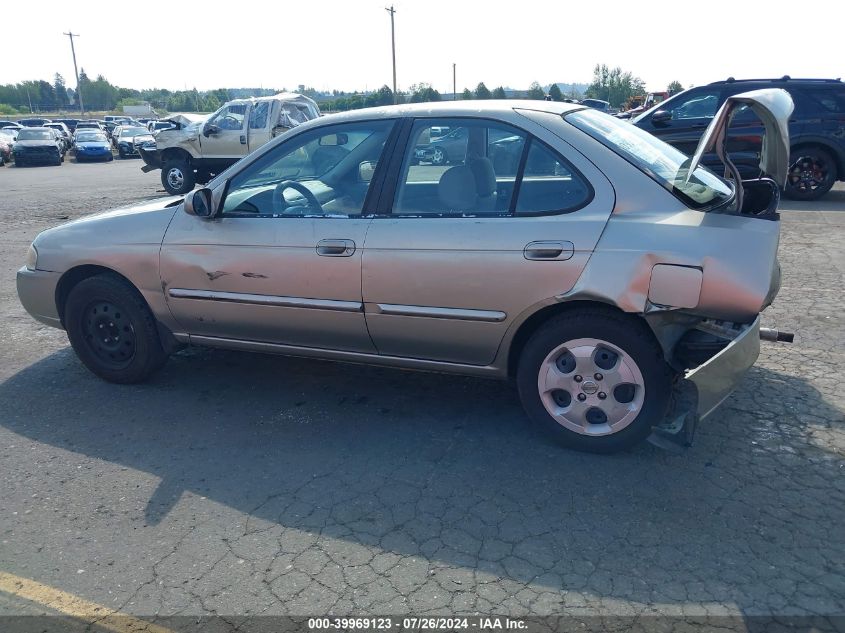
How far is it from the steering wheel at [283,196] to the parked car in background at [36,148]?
29.1 metres

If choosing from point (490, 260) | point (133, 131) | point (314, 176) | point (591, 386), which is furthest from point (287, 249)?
point (133, 131)

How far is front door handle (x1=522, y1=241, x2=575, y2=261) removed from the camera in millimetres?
3547

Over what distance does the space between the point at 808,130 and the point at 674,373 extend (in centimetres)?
961

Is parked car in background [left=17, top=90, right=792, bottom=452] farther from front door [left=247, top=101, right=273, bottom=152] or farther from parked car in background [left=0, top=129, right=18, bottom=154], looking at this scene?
parked car in background [left=0, top=129, right=18, bottom=154]

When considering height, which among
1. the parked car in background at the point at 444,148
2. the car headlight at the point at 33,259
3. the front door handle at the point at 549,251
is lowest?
the car headlight at the point at 33,259

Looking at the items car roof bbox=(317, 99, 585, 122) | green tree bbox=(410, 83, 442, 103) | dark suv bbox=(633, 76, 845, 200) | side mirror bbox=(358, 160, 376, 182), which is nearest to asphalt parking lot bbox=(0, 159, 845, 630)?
side mirror bbox=(358, 160, 376, 182)

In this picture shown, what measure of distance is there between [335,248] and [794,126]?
32.9 ft

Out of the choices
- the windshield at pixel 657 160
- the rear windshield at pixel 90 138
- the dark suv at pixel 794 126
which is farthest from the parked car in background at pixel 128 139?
the windshield at pixel 657 160

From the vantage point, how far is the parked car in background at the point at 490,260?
346cm

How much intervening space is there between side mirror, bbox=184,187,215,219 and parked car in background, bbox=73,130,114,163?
102 feet

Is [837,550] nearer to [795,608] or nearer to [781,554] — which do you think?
[781,554]

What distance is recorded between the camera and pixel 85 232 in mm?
4766

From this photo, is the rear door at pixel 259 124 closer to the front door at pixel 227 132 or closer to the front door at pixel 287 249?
the front door at pixel 227 132

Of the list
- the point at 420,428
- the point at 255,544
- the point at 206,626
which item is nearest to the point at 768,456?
the point at 420,428
